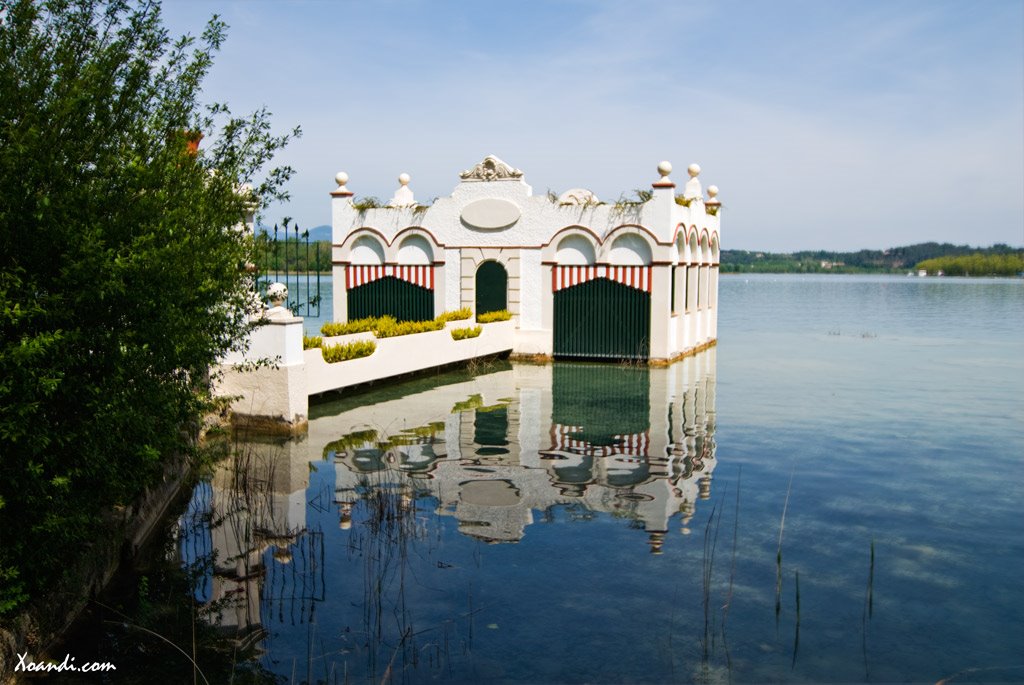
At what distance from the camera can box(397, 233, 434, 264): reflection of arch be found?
2659 centimetres

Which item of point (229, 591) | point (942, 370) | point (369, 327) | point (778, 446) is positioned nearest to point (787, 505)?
point (778, 446)

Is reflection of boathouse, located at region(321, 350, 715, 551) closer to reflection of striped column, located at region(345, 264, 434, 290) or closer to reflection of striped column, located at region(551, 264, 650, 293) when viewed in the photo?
reflection of striped column, located at region(551, 264, 650, 293)

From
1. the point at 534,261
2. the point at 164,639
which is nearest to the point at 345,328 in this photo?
the point at 534,261

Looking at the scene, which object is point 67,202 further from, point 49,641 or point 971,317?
point 971,317

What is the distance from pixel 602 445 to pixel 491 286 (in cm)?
1301

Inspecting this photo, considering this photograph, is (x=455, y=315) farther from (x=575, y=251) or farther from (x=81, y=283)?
(x=81, y=283)

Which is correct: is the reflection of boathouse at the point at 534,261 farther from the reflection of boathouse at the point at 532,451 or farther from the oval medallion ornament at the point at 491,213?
the reflection of boathouse at the point at 532,451

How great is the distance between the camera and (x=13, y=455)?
5.89 metres

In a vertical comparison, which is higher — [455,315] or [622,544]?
[455,315]

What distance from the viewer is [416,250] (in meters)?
26.7

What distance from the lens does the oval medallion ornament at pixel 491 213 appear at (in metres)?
25.5

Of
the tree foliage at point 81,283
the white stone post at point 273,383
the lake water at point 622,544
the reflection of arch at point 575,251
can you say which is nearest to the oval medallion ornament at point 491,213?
the reflection of arch at point 575,251

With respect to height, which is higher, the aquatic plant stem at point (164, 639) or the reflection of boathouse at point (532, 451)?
the reflection of boathouse at point (532, 451)

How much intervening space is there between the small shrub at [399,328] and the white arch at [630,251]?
552 cm
